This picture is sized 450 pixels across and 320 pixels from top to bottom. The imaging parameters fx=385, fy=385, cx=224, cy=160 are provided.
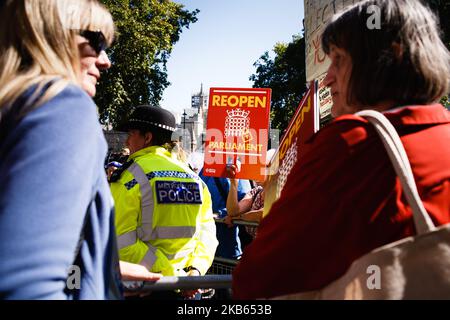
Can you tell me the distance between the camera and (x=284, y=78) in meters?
30.7

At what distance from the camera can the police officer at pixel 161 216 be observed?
2475 millimetres

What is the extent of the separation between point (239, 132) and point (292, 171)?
257cm

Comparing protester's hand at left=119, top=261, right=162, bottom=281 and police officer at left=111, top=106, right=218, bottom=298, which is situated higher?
police officer at left=111, top=106, right=218, bottom=298

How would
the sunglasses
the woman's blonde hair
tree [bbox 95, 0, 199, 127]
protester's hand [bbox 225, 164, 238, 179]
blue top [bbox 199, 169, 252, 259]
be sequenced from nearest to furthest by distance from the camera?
the woman's blonde hair
the sunglasses
protester's hand [bbox 225, 164, 238, 179]
blue top [bbox 199, 169, 252, 259]
tree [bbox 95, 0, 199, 127]

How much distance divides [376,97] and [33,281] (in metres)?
1.05

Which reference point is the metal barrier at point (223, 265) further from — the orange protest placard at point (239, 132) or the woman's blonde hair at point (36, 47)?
the woman's blonde hair at point (36, 47)

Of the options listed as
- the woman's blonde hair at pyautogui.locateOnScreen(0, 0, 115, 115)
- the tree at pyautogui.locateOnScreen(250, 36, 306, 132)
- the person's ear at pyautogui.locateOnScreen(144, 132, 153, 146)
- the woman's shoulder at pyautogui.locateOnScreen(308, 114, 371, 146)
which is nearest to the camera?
the woman's blonde hair at pyautogui.locateOnScreen(0, 0, 115, 115)

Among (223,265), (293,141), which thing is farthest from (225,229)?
(293,141)

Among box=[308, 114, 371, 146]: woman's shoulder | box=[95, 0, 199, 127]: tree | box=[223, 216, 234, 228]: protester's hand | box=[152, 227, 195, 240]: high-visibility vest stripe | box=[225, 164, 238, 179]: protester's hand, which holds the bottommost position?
box=[152, 227, 195, 240]: high-visibility vest stripe

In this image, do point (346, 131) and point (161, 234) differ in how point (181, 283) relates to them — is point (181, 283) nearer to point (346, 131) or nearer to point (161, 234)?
point (161, 234)

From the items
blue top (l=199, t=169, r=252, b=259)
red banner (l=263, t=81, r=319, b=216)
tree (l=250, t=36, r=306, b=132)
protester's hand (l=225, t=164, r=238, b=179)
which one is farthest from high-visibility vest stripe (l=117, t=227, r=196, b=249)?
tree (l=250, t=36, r=306, b=132)

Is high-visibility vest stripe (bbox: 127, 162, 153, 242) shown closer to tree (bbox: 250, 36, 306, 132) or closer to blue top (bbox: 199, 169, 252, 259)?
blue top (bbox: 199, 169, 252, 259)

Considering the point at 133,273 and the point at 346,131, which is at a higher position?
the point at 346,131

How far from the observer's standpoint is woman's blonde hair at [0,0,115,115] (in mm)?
909
